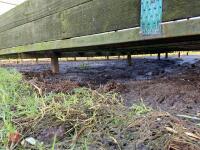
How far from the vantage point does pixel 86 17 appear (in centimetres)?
266

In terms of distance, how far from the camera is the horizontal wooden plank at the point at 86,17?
1874 millimetres

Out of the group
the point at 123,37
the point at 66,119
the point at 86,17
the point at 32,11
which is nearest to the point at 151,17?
the point at 123,37

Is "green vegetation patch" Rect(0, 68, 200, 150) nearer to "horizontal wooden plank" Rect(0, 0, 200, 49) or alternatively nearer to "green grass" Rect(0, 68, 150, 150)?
"green grass" Rect(0, 68, 150, 150)

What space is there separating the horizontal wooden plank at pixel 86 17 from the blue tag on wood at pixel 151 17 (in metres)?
0.04

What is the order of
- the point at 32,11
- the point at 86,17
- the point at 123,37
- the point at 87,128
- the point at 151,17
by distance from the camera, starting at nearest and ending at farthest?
the point at 87,128 < the point at 151,17 < the point at 123,37 < the point at 86,17 < the point at 32,11

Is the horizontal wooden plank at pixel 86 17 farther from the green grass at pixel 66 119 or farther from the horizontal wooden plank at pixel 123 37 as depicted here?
the green grass at pixel 66 119

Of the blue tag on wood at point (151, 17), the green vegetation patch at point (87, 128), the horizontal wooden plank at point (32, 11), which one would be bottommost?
the green vegetation patch at point (87, 128)

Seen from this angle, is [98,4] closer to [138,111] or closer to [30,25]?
[138,111]

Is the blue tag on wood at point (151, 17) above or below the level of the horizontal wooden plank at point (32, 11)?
below

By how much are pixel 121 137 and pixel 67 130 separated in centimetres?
23

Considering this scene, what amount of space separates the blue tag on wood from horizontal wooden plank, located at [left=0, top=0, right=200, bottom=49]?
42mm

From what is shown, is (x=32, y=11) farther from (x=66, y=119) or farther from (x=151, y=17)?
(x=66, y=119)

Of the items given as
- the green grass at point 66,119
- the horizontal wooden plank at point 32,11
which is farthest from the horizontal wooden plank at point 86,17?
the green grass at point 66,119

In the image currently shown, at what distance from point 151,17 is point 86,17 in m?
0.82
